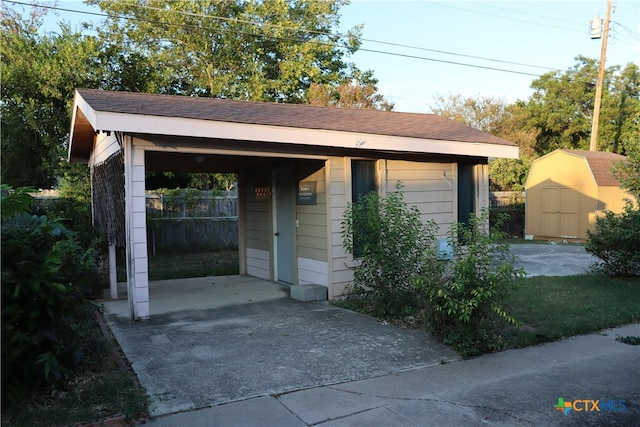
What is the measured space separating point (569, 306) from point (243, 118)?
528 cm

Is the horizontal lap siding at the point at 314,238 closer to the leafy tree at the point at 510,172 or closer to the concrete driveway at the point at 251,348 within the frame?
the concrete driveway at the point at 251,348

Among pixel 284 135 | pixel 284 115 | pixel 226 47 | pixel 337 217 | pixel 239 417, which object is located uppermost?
pixel 226 47

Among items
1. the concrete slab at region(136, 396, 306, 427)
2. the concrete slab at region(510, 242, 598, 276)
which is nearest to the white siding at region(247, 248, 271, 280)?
the concrete slab at region(510, 242, 598, 276)

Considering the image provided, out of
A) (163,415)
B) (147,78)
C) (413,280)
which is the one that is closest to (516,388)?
(413,280)

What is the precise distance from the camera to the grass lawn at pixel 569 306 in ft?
18.8

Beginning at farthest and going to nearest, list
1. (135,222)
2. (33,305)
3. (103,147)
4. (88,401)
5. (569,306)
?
(103,147), (569,306), (135,222), (88,401), (33,305)

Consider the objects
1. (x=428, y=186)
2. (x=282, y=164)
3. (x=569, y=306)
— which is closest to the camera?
(x=569, y=306)

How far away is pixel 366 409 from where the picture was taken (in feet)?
12.1

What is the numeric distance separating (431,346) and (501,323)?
105 centimetres

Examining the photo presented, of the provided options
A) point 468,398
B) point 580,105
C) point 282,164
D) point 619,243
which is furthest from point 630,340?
point 580,105

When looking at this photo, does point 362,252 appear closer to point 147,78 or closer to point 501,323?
point 501,323

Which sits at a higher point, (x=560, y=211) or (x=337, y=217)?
(x=337, y=217)

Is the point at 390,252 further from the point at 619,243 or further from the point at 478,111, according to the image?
the point at 478,111

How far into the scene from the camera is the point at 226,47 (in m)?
22.6
